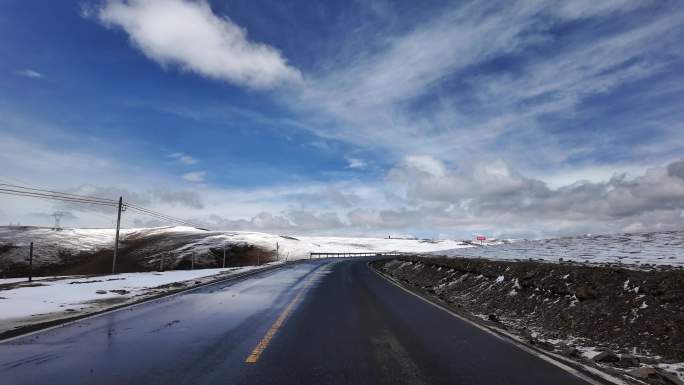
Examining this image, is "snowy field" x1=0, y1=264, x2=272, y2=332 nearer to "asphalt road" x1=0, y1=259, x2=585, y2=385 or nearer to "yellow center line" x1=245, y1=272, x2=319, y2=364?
"asphalt road" x1=0, y1=259, x2=585, y2=385

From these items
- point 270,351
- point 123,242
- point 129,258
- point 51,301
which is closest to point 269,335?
point 270,351

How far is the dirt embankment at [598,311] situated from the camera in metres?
7.23

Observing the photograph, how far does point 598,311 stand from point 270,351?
7321mm

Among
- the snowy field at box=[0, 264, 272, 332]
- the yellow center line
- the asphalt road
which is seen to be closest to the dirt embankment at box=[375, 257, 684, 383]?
the asphalt road

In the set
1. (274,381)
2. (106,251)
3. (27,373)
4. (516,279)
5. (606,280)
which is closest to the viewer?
(274,381)

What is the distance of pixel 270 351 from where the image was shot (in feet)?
23.3

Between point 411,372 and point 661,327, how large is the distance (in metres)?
5.13

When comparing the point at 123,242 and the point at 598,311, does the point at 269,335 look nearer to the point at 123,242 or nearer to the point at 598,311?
the point at 598,311

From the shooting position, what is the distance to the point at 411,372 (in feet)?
19.4

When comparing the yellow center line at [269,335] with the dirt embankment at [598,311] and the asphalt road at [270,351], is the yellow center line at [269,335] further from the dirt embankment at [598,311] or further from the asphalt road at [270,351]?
the dirt embankment at [598,311]

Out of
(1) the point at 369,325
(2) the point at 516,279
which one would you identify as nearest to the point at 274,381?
(1) the point at 369,325

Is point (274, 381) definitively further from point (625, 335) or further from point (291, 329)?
point (625, 335)

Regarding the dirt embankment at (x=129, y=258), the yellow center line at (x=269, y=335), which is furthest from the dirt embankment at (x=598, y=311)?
the dirt embankment at (x=129, y=258)

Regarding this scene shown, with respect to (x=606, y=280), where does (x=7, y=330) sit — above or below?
below
